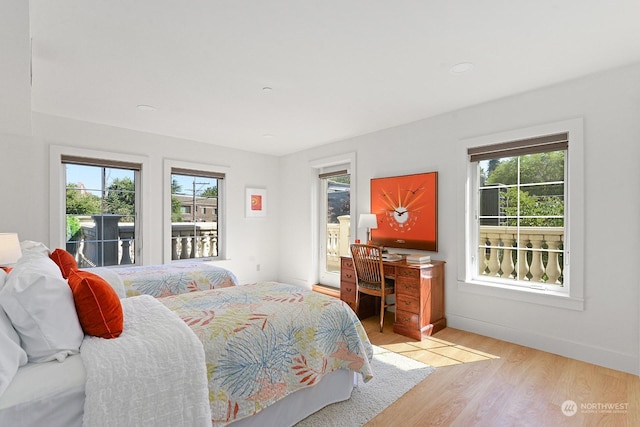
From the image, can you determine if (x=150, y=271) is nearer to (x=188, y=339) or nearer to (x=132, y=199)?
(x=132, y=199)

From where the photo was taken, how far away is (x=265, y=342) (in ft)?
5.79

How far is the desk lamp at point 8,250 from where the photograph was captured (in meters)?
2.37

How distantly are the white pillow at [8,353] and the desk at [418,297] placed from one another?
297cm

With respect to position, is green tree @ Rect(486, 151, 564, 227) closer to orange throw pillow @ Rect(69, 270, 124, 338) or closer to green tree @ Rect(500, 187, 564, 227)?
green tree @ Rect(500, 187, 564, 227)

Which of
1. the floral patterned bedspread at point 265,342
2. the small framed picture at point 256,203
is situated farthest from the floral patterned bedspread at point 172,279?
the small framed picture at point 256,203

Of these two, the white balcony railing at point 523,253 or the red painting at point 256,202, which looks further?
the red painting at point 256,202

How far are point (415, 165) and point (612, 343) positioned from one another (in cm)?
240

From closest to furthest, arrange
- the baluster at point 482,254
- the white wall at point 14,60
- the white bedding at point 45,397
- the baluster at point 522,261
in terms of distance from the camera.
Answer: the white bedding at point 45,397
the white wall at point 14,60
the baluster at point 522,261
the baluster at point 482,254

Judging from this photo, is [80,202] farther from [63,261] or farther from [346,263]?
[346,263]

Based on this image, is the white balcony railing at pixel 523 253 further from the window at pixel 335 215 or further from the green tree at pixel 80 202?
the green tree at pixel 80 202

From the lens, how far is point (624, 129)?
2.60 m

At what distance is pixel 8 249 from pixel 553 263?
178 inches

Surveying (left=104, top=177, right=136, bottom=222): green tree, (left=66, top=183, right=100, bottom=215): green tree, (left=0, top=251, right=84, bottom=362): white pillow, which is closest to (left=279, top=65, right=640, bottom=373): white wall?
(left=0, top=251, right=84, bottom=362): white pillow

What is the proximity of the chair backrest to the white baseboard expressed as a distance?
0.91 meters
